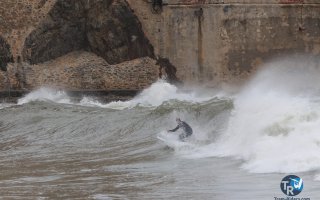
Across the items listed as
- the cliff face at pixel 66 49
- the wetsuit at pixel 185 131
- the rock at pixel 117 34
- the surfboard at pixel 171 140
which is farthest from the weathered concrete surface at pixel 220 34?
the wetsuit at pixel 185 131

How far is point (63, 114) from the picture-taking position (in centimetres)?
2078

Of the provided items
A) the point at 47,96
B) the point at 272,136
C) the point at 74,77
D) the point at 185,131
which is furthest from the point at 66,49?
the point at 272,136

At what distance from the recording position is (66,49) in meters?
23.9

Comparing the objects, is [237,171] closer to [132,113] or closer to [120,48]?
[132,113]

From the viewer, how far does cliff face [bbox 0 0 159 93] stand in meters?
23.5

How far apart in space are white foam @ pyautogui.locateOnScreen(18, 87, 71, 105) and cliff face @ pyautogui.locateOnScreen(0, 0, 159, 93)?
0.22 m

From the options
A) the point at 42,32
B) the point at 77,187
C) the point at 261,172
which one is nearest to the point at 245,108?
the point at 261,172

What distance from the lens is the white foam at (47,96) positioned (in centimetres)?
2330

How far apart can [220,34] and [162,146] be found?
915 centimetres

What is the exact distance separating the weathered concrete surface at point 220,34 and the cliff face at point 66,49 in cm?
63

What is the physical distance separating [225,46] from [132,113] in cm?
474

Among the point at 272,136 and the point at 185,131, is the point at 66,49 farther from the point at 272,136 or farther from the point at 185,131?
the point at 272,136

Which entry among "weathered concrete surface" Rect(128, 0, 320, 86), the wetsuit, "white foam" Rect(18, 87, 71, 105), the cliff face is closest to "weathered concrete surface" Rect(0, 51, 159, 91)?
the cliff face

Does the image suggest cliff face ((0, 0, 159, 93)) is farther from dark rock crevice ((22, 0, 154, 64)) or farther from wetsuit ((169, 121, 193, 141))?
wetsuit ((169, 121, 193, 141))
